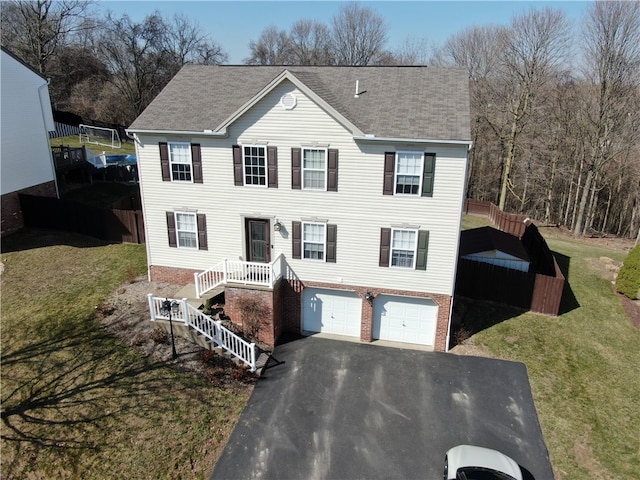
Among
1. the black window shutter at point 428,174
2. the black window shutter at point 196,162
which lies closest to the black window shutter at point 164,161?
the black window shutter at point 196,162

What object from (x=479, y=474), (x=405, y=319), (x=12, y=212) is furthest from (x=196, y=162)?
(x=12, y=212)

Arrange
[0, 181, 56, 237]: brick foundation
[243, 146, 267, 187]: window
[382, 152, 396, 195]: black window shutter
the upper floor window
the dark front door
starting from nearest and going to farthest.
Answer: [382, 152, 396, 195]: black window shutter, [243, 146, 267, 187]: window, the upper floor window, the dark front door, [0, 181, 56, 237]: brick foundation

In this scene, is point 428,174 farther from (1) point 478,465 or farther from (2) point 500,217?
(2) point 500,217

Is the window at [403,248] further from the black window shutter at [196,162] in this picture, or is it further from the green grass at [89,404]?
the black window shutter at [196,162]

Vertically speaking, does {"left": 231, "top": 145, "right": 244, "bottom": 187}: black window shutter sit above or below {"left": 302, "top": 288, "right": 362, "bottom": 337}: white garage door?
above

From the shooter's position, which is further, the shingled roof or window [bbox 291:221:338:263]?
window [bbox 291:221:338:263]

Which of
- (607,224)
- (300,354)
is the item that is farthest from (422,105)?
(607,224)

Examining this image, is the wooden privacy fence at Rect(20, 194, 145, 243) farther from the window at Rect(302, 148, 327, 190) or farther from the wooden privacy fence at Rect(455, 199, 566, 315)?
the wooden privacy fence at Rect(455, 199, 566, 315)

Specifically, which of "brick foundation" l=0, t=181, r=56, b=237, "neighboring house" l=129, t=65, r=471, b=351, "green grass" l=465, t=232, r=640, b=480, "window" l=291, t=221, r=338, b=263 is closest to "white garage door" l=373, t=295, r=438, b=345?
"neighboring house" l=129, t=65, r=471, b=351

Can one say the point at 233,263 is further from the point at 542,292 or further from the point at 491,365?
the point at 542,292
